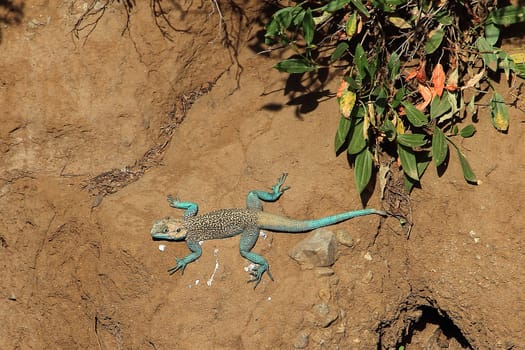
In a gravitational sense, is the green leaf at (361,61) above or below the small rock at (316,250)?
above

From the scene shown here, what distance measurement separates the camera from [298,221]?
5766mm

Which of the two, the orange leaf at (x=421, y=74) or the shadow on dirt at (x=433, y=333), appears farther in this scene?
the shadow on dirt at (x=433, y=333)

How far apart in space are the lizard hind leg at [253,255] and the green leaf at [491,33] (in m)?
3.05

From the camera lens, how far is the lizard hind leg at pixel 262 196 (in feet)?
19.5

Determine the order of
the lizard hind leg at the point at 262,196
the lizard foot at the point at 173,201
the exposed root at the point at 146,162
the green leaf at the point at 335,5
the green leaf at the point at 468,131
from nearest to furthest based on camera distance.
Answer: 1. the green leaf at the point at 335,5
2. the green leaf at the point at 468,131
3. the lizard hind leg at the point at 262,196
4. the lizard foot at the point at 173,201
5. the exposed root at the point at 146,162

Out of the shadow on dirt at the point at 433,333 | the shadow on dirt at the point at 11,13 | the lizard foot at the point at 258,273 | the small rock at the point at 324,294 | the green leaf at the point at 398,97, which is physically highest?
the shadow on dirt at the point at 11,13

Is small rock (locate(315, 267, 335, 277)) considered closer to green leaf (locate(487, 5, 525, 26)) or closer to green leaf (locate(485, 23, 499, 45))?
green leaf (locate(485, 23, 499, 45))

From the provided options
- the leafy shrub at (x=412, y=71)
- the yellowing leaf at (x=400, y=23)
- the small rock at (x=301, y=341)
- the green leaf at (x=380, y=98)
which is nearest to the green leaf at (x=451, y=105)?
the leafy shrub at (x=412, y=71)

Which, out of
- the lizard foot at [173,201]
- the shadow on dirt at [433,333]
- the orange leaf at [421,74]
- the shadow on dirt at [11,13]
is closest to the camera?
the orange leaf at [421,74]

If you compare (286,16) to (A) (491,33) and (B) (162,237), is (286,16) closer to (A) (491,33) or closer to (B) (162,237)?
(A) (491,33)

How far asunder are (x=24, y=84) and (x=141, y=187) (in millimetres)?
1893

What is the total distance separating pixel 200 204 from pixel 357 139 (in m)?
1.83

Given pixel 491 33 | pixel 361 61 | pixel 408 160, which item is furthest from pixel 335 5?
pixel 408 160

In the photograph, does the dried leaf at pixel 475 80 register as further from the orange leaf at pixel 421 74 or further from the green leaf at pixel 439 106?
the orange leaf at pixel 421 74
